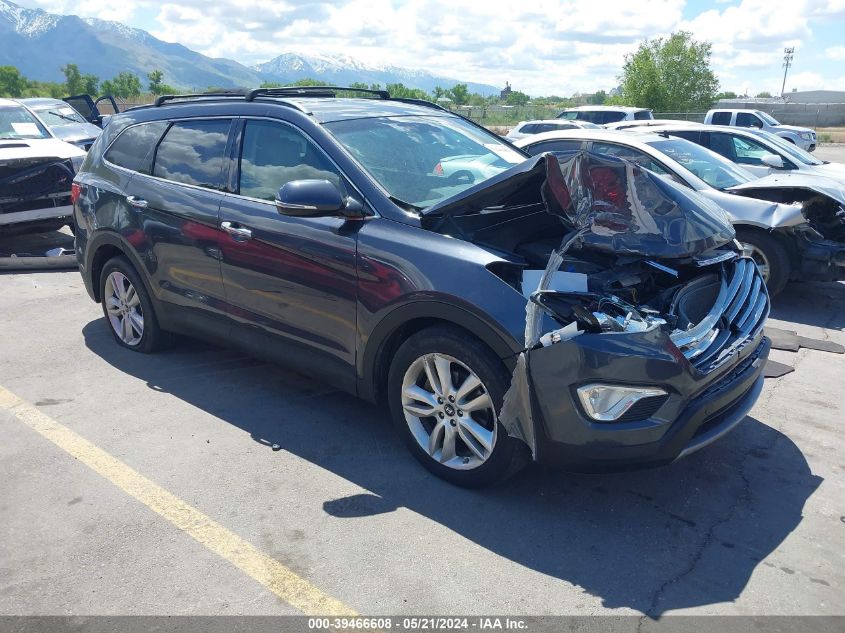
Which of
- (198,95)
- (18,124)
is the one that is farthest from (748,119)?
(198,95)

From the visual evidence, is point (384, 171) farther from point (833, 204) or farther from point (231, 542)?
point (833, 204)

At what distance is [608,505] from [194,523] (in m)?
2.00

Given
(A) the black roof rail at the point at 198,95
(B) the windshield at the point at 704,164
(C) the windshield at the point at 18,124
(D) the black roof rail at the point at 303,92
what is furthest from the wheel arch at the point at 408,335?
(C) the windshield at the point at 18,124

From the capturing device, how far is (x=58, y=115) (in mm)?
15172

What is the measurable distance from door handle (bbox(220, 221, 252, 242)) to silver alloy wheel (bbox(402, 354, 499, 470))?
139 cm

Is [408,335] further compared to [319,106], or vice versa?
[319,106]

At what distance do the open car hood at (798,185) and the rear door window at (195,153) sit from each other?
5.23 metres

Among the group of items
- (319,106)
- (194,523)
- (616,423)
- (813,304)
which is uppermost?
(319,106)

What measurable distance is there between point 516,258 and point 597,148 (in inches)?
185

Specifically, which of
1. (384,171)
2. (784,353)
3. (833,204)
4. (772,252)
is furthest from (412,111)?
(833,204)

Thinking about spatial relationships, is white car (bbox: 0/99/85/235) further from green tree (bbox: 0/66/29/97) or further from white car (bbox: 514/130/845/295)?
green tree (bbox: 0/66/29/97)

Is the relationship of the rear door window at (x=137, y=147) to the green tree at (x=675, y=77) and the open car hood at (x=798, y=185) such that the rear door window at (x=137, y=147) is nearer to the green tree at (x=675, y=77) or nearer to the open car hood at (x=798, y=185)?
the open car hood at (x=798, y=185)

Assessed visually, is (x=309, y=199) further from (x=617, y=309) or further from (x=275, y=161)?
(x=617, y=309)

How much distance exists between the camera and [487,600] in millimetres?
2836
